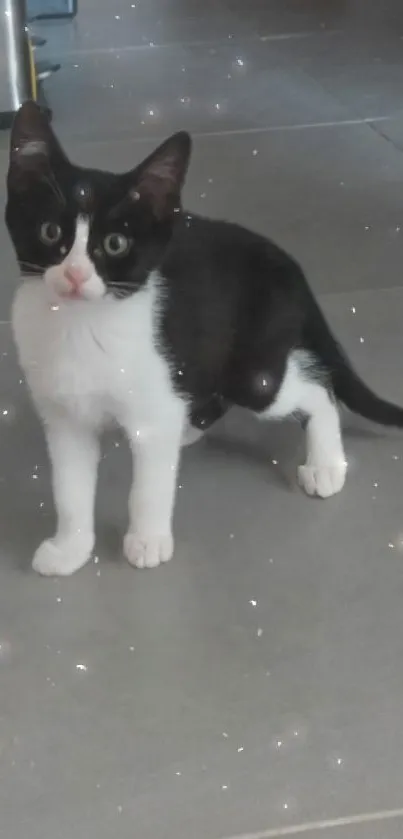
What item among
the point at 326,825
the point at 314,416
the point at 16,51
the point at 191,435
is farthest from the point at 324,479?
the point at 16,51

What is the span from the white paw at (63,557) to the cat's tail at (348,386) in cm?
38

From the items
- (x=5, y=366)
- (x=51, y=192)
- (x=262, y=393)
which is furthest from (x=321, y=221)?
(x=51, y=192)

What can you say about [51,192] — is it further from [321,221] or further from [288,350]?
[321,221]

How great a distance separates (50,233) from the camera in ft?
2.88

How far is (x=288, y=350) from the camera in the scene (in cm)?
119

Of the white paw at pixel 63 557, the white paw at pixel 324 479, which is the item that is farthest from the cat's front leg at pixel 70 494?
the white paw at pixel 324 479

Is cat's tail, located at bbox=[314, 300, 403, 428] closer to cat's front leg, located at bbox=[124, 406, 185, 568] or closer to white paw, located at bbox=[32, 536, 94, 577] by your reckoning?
cat's front leg, located at bbox=[124, 406, 185, 568]

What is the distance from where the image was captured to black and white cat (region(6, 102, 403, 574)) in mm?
883

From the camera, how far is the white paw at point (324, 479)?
4.11 ft

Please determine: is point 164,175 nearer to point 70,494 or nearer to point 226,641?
point 70,494

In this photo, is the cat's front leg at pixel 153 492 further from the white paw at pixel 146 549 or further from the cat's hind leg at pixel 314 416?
the cat's hind leg at pixel 314 416

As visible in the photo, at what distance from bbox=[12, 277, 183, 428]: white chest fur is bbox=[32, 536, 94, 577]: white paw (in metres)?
0.19

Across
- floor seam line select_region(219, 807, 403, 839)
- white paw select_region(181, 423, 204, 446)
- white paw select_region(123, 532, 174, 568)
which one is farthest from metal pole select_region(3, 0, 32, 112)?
floor seam line select_region(219, 807, 403, 839)

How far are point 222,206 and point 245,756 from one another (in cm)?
137
